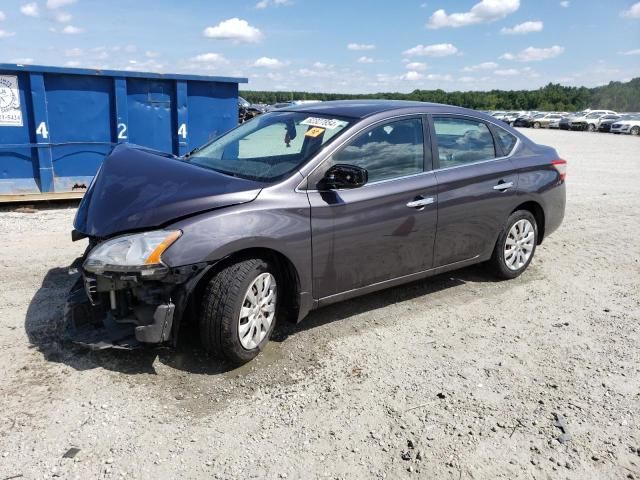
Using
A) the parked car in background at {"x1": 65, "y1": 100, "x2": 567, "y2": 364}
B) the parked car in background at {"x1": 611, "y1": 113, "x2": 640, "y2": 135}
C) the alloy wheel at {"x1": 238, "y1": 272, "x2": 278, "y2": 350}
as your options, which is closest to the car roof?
the parked car in background at {"x1": 65, "y1": 100, "x2": 567, "y2": 364}

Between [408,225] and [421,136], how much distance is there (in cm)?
80

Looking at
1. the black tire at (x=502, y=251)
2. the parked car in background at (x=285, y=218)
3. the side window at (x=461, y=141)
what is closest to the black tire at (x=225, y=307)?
the parked car in background at (x=285, y=218)

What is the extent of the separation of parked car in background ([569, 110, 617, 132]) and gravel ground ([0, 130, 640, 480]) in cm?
4432

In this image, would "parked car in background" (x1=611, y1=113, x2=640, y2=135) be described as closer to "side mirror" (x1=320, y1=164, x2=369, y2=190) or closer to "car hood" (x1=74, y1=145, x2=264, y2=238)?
"side mirror" (x1=320, y1=164, x2=369, y2=190)

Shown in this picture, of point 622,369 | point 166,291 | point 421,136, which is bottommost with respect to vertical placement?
point 622,369

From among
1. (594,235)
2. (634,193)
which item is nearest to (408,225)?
(594,235)

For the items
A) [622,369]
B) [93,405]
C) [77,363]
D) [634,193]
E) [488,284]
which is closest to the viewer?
[93,405]

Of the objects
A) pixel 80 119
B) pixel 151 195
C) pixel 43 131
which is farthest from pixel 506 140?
pixel 43 131

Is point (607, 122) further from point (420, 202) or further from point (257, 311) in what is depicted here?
point (257, 311)

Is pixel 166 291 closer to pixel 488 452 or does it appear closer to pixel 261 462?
pixel 261 462

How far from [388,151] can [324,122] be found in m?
0.56

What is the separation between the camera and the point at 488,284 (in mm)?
5555

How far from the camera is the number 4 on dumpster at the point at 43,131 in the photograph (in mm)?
7742

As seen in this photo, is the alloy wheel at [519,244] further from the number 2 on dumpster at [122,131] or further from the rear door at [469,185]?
the number 2 on dumpster at [122,131]
